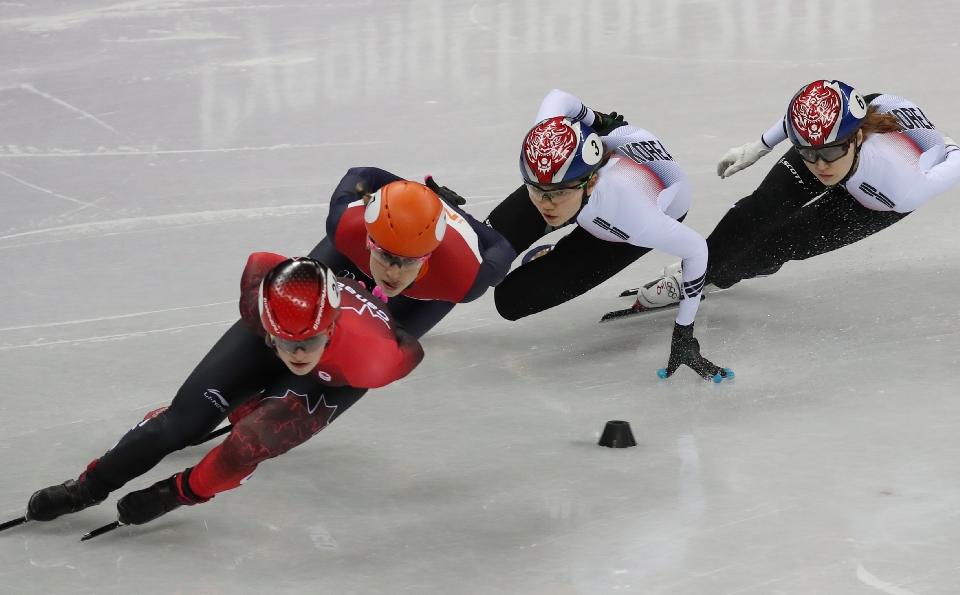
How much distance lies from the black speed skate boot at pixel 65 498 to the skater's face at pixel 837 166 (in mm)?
2926

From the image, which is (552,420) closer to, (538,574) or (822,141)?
(538,574)

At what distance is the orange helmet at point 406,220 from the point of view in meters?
3.58

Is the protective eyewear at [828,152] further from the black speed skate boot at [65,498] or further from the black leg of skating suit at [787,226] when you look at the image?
the black speed skate boot at [65,498]

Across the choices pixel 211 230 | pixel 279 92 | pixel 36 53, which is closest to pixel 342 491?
pixel 211 230

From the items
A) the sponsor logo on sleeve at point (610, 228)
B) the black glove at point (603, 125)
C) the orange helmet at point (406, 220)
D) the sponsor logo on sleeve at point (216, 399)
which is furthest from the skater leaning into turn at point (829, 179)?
the sponsor logo on sleeve at point (216, 399)

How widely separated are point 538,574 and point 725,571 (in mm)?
505

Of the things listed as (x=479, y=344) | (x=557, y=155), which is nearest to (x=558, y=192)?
(x=557, y=155)

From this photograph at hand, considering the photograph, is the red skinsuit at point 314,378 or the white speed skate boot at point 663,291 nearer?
the red skinsuit at point 314,378

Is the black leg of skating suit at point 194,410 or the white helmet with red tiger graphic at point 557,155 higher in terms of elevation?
the white helmet with red tiger graphic at point 557,155

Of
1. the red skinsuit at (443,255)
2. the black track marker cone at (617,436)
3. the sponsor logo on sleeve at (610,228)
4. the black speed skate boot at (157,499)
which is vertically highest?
the red skinsuit at (443,255)

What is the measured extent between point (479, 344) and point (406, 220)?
1.75 meters

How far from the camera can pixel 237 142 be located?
25.6ft

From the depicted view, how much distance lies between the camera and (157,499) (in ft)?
11.6

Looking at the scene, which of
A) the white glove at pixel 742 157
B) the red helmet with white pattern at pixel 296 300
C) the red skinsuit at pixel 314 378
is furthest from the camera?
the white glove at pixel 742 157
